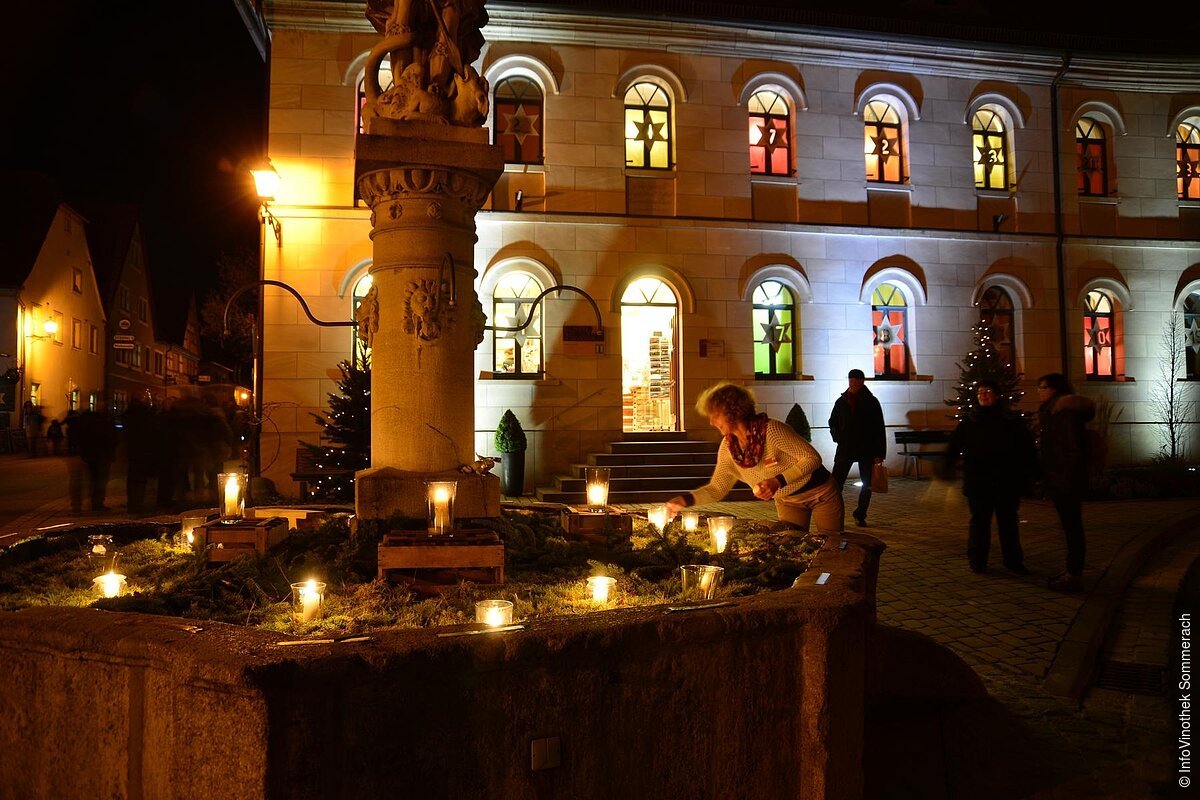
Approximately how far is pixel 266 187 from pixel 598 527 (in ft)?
35.3

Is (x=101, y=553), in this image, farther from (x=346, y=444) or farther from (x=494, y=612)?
(x=346, y=444)

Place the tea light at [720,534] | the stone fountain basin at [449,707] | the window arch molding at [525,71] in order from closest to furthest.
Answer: the stone fountain basin at [449,707], the tea light at [720,534], the window arch molding at [525,71]

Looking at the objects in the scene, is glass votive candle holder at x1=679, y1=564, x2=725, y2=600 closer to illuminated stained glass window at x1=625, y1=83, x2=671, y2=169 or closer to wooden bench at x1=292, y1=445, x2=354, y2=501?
wooden bench at x1=292, y1=445, x2=354, y2=501

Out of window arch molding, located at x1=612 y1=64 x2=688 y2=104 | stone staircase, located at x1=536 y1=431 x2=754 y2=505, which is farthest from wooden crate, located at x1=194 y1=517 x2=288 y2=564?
window arch molding, located at x1=612 y1=64 x2=688 y2=104

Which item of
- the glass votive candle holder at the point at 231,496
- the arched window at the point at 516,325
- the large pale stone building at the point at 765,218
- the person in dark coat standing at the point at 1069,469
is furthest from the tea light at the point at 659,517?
the arched window at the point at 516,325

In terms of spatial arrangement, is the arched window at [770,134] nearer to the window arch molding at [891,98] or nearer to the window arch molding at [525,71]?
the window arch molding at [891,98]

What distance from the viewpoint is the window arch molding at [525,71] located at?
1502 cm

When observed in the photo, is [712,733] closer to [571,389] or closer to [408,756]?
[408,756]

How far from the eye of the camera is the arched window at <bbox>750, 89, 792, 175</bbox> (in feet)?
53.1

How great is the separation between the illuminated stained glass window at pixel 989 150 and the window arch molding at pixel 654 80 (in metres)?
7.13

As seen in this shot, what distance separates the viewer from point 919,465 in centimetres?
1600

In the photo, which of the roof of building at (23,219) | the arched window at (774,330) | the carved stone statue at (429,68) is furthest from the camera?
the roof of building at (23,219)

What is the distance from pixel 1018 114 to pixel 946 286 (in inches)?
177

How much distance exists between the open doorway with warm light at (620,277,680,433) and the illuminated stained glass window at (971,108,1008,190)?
8.10 meters
